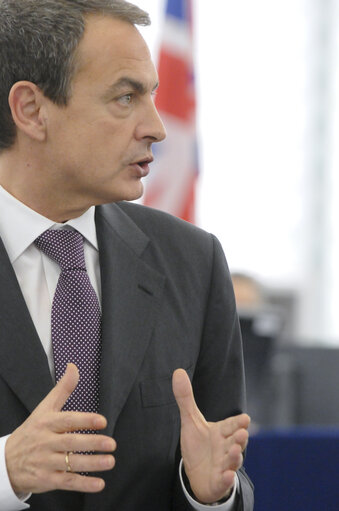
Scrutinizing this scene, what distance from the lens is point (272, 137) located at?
7254 mm

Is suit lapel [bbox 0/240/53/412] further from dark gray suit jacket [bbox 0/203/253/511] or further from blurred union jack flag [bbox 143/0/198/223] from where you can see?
blurred union jack flag [bbox 143/0/198/223]

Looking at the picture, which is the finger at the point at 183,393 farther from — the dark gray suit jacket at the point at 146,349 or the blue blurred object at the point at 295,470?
the blue blurred object at the point at 295,470

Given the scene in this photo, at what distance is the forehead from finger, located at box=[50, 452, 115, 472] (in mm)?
693

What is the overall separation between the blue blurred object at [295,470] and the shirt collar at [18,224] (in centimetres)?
103

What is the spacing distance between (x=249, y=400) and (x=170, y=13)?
2869 millimetres

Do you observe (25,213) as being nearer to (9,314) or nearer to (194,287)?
(9,314)

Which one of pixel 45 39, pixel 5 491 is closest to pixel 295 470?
pixel 5 491

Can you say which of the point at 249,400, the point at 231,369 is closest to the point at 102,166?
the point at 231,369

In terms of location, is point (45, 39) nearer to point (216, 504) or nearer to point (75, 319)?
point (75, 319)

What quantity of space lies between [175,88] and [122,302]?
4.11 meters

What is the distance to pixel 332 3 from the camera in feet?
24.4

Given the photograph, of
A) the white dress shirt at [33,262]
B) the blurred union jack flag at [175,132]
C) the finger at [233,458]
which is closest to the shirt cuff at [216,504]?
the white dress shirt at [33,262]

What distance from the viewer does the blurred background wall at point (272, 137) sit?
23.5ft

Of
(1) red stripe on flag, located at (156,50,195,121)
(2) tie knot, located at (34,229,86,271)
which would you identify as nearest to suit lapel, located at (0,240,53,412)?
(2) tie knot, located at (34,229,86,271)
